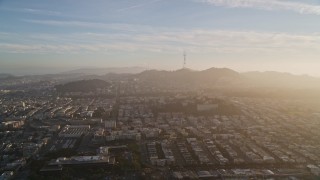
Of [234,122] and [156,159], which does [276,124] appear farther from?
[156,159]

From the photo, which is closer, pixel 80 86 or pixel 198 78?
pixel 80 86

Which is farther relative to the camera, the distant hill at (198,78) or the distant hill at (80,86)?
the distant hill at (198,78)

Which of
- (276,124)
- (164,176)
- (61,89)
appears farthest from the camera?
(61,89)

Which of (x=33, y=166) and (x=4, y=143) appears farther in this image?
(x=4, y=143)

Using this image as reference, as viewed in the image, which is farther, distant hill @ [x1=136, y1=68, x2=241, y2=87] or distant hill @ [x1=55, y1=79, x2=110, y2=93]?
distant hill @ [x1=136, y1=68, x2=241, y2=87]

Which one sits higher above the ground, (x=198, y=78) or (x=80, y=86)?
(x=198, y=78)

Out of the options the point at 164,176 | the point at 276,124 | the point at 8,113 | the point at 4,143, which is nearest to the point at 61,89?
the point at 8,113

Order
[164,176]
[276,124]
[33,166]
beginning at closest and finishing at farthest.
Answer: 1. [164,176]
2. [33,166]
3. [276,124]

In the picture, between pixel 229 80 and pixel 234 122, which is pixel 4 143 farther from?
pixel 229 80

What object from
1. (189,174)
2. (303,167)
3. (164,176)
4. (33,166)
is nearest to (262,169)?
(303,167)
